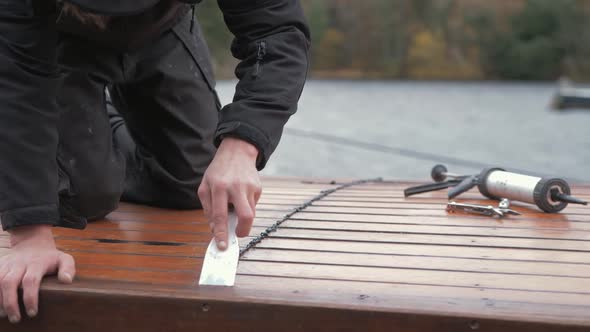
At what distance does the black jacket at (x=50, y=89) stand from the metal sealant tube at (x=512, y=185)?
2.93 ft

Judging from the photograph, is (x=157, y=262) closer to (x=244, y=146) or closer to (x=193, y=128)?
(x=244, y=146)

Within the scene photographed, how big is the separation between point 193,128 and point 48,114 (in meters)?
0.81

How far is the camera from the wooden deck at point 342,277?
1325 millimetres

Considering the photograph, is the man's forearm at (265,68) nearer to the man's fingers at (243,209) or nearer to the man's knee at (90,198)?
the man's fingers at (243,209)

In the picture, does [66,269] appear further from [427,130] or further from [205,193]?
[427,130]

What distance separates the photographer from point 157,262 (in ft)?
5.48

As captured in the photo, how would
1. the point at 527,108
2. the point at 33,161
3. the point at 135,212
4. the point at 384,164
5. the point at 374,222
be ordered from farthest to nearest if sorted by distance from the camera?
the point at 527,108 < the point at 384,164 < the point at 135,212 < the point at 374,222 < the point at 33,161

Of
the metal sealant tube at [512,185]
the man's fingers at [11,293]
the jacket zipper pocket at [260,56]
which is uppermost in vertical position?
the metal sealant tube at [512,185]

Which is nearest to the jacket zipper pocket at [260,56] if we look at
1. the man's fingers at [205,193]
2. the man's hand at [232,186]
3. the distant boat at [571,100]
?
the man's hand at [232,186]

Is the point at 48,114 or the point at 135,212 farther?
the point at 135,212

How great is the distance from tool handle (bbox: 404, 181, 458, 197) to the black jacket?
3.06ft

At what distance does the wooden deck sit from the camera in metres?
1.33

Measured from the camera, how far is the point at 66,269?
5.01 ft

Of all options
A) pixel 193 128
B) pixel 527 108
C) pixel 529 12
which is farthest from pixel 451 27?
pixel 193 128
